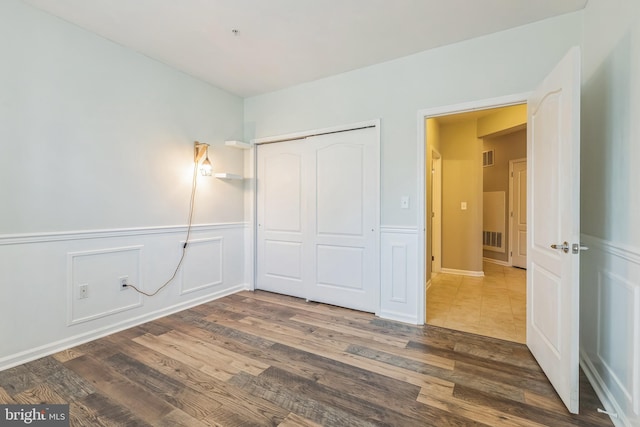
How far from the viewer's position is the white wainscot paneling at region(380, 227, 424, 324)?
2840 mm

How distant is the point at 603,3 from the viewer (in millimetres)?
1842

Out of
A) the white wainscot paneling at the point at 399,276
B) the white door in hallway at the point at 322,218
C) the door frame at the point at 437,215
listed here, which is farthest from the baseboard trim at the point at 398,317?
the door frame at the point at 437,215

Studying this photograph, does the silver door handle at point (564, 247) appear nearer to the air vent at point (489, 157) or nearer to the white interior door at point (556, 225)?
the white interior door at point (556, 225)

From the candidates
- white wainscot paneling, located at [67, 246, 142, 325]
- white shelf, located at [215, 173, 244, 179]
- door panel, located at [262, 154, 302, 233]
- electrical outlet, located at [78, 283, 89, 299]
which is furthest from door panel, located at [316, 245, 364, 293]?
electrical outlet, located at [78, 283, 89, 299]

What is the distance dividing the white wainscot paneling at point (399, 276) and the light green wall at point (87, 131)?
222 centimetres

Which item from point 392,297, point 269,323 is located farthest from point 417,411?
point 269,323

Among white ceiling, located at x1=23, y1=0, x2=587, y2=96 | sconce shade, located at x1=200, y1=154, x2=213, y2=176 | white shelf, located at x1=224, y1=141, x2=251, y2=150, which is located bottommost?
sconce shade, located at x1=200, y1=154, x2=213, y2=176

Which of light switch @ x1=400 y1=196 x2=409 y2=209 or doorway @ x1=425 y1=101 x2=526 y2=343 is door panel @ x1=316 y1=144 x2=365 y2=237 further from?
doorway @ x1=425 y1=101 x2=526 y2=343

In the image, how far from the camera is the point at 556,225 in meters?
1.76

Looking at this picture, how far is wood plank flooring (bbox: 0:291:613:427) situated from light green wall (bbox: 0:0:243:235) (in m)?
1.15

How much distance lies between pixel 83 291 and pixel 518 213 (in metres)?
6.65

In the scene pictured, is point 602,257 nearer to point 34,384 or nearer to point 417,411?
point 417,411

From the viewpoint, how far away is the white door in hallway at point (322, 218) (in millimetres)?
3135

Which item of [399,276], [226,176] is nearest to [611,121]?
[399,276]
